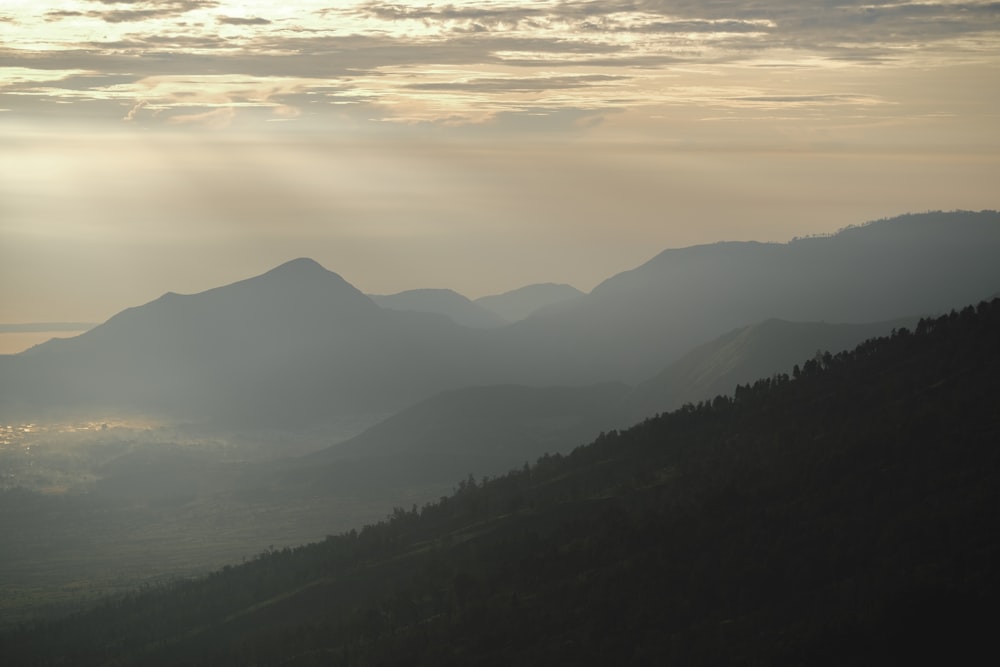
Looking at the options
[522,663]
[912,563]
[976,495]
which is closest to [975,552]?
[912,563]

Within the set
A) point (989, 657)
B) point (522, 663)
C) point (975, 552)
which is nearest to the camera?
point (989, 657)

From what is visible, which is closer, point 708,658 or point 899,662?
point 899,662

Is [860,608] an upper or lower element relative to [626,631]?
upper

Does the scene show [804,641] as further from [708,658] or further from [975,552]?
[975,552]

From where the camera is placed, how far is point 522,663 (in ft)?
609

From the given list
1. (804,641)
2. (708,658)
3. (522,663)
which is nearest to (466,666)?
(522,663)

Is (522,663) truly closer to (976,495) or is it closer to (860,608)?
(860,608)

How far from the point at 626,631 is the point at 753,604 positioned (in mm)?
18205

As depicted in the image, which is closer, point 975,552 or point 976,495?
point 975,552

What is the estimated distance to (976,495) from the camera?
19175cm

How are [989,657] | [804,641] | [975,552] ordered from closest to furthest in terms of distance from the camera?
[989,657] < [804,641] < [975,552]

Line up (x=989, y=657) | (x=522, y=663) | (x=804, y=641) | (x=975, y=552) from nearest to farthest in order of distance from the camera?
(x=989, y=657) → (x=804, y=641) → (x=975, y=552) → (x=522, y=663)

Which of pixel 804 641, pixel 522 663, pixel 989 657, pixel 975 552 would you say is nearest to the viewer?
pixel 989 657

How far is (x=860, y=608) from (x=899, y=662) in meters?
13.2
